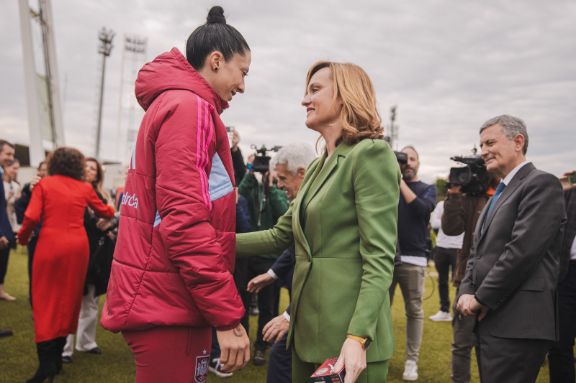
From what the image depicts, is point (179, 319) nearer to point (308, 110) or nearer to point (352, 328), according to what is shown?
point (352, 328)

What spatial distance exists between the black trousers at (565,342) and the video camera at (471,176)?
1065mm

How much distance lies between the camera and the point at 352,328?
1.52 meters

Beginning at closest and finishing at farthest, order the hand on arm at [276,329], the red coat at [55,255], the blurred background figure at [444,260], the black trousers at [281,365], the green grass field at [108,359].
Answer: the hand on arm at [276,329] < the black trousers at [281,365] < the red coat at [55,255] < the green grass field at [108,359] < the blurred background figure at [444,260]

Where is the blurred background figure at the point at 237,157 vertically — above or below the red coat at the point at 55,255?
above

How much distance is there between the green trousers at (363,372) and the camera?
5.36 feet

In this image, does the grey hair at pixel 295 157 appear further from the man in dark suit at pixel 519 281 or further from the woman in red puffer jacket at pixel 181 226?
the woman in red puffer jacket at pixel 181 226

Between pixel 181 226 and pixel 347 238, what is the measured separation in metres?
Answer: 0.60

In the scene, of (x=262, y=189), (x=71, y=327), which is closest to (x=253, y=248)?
(x=71, y=327)

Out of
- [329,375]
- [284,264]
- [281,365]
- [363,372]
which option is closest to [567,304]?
[284,264]

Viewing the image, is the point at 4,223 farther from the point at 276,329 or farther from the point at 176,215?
the point at 176,215

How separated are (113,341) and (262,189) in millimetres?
2451

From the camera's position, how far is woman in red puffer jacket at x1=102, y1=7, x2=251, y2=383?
1428 mm

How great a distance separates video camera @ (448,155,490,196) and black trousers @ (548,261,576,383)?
106 cm

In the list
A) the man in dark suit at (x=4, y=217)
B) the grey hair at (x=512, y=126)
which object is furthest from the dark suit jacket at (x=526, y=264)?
the man in dark suit at (x=4, y=217)
